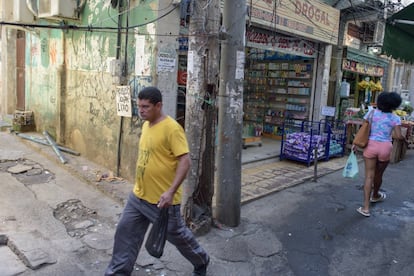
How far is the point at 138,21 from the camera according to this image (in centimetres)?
574

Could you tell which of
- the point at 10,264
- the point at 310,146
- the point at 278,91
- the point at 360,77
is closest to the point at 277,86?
the point at 278,91

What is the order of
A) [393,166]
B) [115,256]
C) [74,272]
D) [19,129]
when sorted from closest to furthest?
[115,256] → [74,272] → [393,166] → [19,129]

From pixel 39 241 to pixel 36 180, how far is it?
2.45m

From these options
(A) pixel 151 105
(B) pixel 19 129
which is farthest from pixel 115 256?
(B) pixel 19 129

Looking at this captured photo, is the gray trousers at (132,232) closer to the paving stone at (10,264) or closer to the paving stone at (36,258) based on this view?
the paving stone at (36,258)

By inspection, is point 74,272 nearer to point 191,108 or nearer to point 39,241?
point 39,241

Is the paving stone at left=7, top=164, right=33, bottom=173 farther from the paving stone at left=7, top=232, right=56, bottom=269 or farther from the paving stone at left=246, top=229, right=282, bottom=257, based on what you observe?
the paving stone at left=246, top=229, right=282, bottom=257

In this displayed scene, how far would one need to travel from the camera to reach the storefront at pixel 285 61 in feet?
26.0

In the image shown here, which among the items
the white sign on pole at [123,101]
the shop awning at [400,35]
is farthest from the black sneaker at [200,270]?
the shop awning at [400,35]

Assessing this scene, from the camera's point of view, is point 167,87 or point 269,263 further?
point 167,87

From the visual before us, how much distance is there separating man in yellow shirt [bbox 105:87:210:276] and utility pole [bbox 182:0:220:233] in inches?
41.9

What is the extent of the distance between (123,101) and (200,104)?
2288mm

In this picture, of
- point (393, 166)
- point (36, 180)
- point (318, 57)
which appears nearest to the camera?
point (36, 180)

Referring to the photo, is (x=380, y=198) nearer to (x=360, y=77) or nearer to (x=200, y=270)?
(x=200, y=270)
